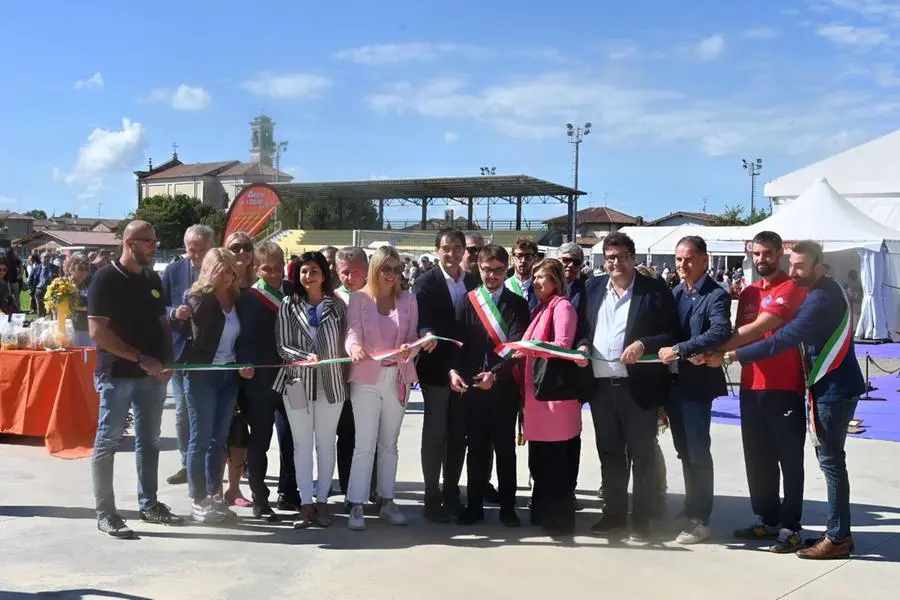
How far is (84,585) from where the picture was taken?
409cm

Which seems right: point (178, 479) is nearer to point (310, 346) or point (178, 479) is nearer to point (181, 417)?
Result: point (181, 417)

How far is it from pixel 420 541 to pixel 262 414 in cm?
133

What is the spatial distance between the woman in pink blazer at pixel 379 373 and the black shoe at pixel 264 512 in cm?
54

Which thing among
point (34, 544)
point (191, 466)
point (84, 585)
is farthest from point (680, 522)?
point (34, 544)

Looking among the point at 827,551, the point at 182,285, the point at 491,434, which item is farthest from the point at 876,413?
the point at 182,285

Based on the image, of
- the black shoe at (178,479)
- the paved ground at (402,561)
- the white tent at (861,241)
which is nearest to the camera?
the paved ground at (402,561)

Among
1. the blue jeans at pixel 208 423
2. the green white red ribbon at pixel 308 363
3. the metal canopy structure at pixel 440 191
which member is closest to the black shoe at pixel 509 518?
the green white red ribbon at pixel 308 363

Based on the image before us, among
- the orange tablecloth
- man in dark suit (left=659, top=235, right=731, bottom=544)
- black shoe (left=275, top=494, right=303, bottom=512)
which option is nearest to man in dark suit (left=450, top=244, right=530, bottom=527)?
man in dark suit (left=659, top=235, right=731, bottom=544)

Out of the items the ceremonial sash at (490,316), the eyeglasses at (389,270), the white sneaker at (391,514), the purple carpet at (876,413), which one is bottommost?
the white sneaker at (391,514)

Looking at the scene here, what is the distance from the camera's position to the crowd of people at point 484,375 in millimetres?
4844

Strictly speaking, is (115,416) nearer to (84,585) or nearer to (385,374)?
(84,585)

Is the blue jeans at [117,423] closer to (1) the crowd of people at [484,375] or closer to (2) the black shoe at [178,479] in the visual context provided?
(1) the crowd of people at [484,375]

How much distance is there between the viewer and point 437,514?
17.8ft

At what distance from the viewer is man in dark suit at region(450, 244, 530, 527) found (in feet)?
17.2
